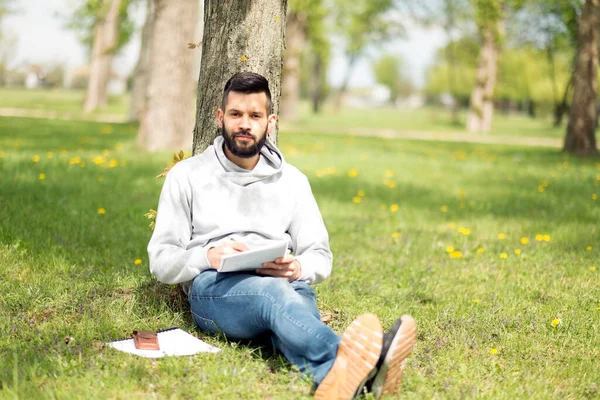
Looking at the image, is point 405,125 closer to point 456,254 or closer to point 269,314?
point 456,254

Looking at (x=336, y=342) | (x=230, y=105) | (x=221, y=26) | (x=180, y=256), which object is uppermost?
(x=221, y=26)

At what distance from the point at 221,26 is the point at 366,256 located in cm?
245

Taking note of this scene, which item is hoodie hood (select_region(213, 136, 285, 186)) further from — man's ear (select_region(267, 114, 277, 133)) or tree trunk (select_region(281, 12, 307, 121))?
tree trunk (select_region(281, 12, 307, 121))

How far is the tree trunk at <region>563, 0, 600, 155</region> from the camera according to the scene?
14227 mm

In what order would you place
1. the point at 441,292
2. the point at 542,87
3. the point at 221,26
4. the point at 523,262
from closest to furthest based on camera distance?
the point at 221,26 → the point at 441,292 → the point at 523,262 → the point at 542,87

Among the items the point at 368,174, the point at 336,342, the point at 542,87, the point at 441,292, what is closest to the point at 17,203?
the point at 441,292

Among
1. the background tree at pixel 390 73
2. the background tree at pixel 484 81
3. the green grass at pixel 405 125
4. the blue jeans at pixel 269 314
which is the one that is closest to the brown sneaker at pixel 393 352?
the blue jeans at pixel 269 314

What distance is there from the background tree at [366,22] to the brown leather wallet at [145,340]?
86.2ft

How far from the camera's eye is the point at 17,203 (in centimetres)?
615

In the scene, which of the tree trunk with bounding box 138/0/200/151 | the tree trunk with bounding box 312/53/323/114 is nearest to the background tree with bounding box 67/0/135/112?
the tree trunk with bounding box 138/0/200/151

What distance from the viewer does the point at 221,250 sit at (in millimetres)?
3211

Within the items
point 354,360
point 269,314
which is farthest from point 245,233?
point 354,360

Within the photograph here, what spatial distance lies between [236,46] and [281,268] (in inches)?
55.6

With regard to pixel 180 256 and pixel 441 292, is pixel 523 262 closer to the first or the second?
pixel 441 292
